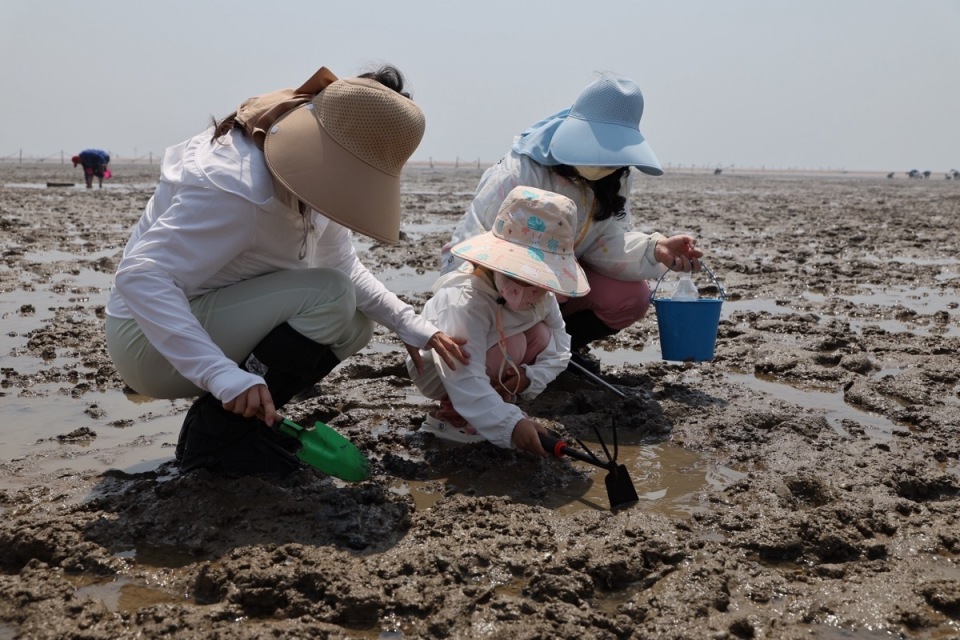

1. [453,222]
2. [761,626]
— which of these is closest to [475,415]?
[761,626]

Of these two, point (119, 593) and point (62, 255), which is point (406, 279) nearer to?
point (62, 255)

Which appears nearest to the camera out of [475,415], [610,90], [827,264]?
[475,415]

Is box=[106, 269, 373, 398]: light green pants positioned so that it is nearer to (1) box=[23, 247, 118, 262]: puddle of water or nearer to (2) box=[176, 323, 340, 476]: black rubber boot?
(2) box=[176, 323, 340, 476]: black rubber boot

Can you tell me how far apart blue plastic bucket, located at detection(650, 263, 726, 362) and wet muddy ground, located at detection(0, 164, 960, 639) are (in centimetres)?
16

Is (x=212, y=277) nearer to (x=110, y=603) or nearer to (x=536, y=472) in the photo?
(x=110, y=603)

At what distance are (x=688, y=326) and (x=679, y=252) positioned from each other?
0.38 m

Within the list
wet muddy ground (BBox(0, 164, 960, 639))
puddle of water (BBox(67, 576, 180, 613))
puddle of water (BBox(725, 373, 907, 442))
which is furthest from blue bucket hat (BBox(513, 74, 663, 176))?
puddle of water (BBox(67, 576, 180, 613))

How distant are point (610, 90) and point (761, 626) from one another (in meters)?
2.37

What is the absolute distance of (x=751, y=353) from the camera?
15.9 feet

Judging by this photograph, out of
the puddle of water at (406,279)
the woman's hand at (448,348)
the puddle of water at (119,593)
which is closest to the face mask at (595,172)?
the woman's hand at (448,348)

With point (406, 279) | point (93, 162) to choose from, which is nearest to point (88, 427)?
point (406, 279)

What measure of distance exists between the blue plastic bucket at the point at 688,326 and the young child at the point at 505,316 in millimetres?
740

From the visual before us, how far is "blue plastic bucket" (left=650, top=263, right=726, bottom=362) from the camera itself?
4102mm

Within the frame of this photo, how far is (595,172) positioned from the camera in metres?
3.86
